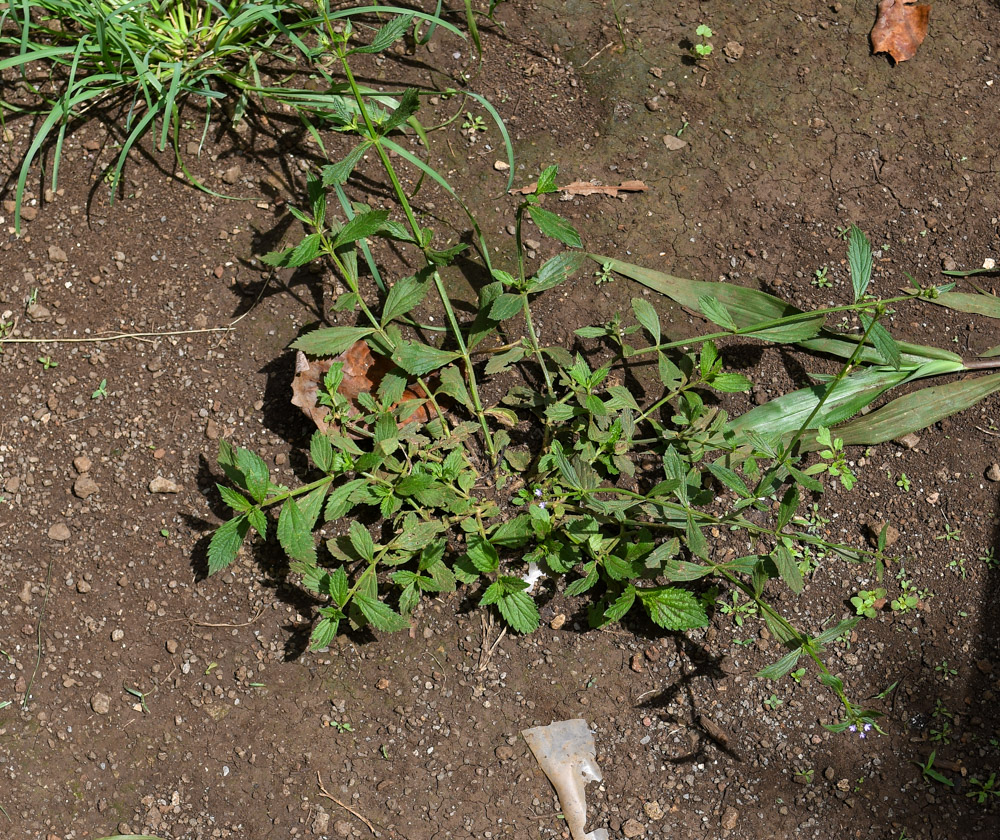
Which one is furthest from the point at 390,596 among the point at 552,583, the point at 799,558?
the point at 799,558

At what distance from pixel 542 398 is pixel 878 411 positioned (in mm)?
938

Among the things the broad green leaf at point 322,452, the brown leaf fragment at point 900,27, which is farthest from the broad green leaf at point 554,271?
the brown leaf fragment at point 900,27

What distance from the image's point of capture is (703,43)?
252cm

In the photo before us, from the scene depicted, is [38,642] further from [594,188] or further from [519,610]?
[594,188]

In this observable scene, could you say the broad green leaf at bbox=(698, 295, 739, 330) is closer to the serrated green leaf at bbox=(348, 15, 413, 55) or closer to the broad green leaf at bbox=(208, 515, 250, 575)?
the serrated green leaf at bbox=(348, 15, 413, 55)

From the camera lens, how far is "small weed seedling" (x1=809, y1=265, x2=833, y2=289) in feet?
7.72

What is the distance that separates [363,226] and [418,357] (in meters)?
0.35

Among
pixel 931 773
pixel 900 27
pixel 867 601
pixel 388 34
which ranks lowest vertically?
pixel 931 773

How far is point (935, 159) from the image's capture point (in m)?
2.46

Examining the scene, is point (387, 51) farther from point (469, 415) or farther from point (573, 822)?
point (573, 822)

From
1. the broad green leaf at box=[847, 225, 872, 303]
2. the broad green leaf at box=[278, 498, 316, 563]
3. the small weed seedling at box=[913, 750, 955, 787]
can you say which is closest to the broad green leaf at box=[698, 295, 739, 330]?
the broad green leaf at box=[847, 225, 872, 303]

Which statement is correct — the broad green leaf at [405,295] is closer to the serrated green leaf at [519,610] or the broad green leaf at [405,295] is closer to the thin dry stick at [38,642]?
the serrated green leaf at [519,610]

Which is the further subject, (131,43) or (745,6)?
(745,6)

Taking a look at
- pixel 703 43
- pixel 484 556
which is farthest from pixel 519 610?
pixel 703 43
